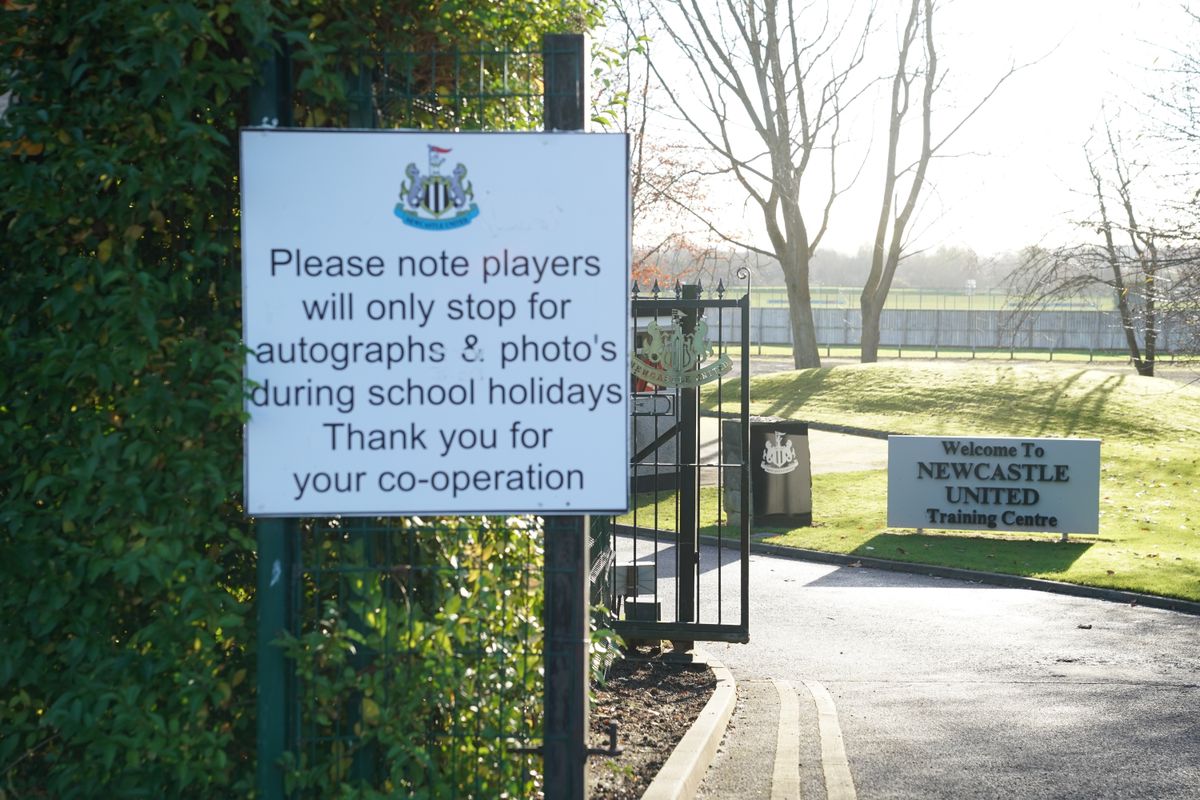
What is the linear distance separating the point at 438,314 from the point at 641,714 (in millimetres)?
4056

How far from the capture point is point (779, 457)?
18188 mm

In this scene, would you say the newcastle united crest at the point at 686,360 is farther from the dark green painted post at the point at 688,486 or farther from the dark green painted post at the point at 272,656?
the dark green painted post at the point at 272,656

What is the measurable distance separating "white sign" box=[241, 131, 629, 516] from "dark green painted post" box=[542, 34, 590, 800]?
0.15 m

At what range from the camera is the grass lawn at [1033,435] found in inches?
631

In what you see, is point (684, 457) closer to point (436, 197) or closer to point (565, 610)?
point (565, 610)

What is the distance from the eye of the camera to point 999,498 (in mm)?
17297

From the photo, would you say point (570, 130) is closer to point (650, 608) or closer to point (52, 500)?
point (52, 500)

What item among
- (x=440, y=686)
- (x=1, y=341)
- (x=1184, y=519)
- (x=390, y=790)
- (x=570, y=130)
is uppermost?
(x=570, y=130)

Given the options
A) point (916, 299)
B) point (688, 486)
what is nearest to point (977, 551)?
point (688, 486)

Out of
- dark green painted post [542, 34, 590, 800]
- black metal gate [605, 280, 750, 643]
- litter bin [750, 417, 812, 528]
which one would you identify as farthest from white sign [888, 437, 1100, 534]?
dark green painted post [542, 34, 590, 800]

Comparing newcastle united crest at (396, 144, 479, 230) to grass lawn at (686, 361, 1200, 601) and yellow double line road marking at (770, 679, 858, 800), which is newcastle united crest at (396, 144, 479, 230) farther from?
grass lawn at (686, 361, 1200, 601)

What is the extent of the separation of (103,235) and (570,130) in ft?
5.44

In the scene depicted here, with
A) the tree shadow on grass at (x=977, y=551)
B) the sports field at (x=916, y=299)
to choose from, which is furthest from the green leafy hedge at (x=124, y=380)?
the sports field at (x=916, y=299)

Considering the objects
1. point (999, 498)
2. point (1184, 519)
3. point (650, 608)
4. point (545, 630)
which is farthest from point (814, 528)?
point (545, 630)
